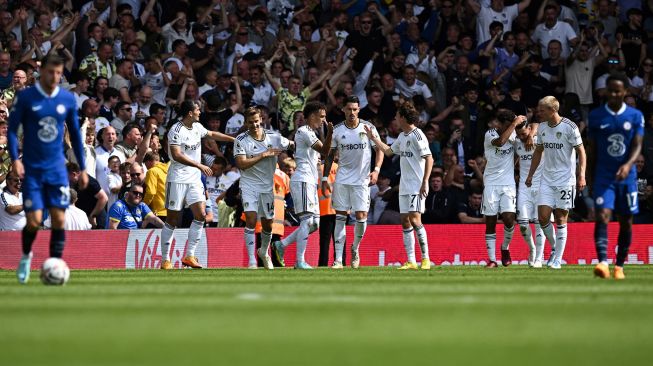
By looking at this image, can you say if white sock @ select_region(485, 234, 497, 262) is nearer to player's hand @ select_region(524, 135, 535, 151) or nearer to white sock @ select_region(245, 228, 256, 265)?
player's hand @ select_region(524, 135, 535, 151)

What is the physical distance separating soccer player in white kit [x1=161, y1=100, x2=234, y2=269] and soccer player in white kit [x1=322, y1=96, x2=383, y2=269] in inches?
82.6

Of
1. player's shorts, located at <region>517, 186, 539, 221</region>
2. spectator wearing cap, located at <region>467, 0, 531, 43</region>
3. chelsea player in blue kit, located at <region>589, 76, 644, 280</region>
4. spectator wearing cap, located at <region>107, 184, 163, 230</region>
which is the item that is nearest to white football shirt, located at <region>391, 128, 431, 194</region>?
player's shorts, located at <region>517, 186, 539, 221</region>

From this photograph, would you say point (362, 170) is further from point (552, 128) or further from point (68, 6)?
point (68, 6)

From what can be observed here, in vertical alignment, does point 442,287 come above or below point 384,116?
below

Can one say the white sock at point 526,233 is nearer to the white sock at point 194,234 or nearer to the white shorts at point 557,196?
the white shorts at point 557,196

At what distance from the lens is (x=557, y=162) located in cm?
1889

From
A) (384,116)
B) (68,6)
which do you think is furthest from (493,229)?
(68,6)

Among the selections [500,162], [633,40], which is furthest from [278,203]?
[633,40]

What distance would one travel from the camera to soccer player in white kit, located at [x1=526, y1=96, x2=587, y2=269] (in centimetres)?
1864

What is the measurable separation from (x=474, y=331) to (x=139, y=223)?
15.2m

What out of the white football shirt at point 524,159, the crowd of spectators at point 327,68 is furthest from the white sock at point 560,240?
the crowd of spectators at point 327,68

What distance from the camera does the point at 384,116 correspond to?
2578 centimetres

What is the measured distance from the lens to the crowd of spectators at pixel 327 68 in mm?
23516

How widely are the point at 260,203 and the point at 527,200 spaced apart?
4812mm
